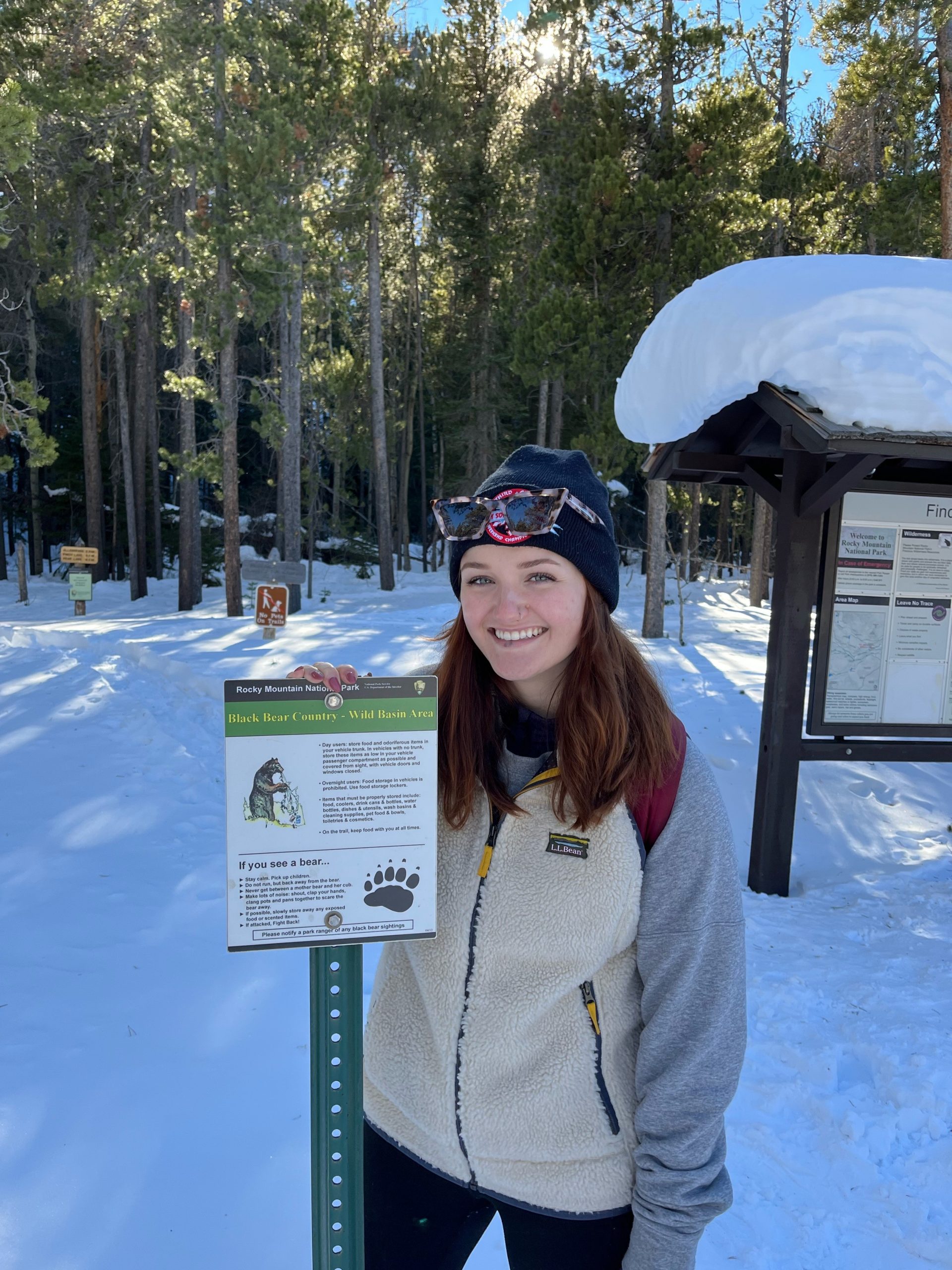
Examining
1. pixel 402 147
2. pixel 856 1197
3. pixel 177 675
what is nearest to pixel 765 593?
pixel 402 147

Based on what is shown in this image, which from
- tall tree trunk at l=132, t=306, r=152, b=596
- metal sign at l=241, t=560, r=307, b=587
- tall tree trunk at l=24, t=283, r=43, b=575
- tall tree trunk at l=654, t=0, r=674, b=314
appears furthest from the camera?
tall tree trunk at l=24, t=283, r=43, b=575

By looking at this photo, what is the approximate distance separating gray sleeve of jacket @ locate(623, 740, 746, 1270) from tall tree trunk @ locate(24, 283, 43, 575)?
27511 mm

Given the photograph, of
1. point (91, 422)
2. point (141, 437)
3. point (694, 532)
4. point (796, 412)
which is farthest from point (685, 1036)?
point (91, 422)

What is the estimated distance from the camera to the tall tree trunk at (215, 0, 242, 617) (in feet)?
48.4

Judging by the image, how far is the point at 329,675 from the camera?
4.88 ft

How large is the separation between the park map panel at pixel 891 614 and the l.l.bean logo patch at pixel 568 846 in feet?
12.6

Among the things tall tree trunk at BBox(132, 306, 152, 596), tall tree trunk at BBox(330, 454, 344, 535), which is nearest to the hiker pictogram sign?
tall tree trunk at BBox(132, 306, 152, 596)

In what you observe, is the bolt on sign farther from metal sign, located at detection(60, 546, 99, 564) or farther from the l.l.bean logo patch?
the l.l.bean logo patch

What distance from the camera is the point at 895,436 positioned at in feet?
12.8

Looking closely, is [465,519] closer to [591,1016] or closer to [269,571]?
[591,1016]

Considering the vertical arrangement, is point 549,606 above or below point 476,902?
above

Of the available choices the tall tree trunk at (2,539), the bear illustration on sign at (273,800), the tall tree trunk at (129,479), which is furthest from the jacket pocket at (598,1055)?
the tall tree trunk at (2,539)

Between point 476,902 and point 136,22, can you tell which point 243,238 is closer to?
point 136,22

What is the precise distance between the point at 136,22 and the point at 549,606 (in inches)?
798
